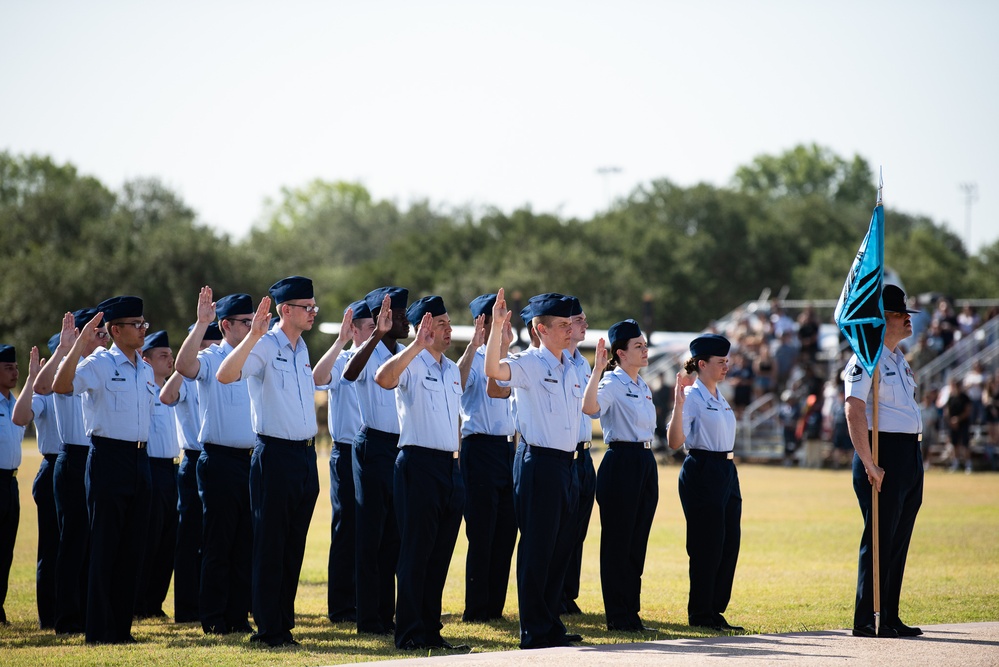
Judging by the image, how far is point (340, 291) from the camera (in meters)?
64.8

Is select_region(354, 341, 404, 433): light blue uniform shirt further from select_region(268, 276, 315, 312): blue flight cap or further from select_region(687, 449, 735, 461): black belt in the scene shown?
select_region(687, 449, 735, 461): black belt

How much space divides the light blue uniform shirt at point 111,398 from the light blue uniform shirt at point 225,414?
1.68 feet

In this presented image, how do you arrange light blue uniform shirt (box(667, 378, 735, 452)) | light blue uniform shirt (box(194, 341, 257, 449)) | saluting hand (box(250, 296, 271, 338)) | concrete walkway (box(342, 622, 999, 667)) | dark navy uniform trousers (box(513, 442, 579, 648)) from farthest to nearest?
light blue uniform shirt (box(667, 378, 735, 452)) → light blue uniform shirt (box(194, 341, 257, 449)) → dark navy uniform trousers (box(513, 442, 579, 648)) → saluting hand (box(250, 296, 271, 338)) → concrete walkway (box(342, 622, 999, 667))

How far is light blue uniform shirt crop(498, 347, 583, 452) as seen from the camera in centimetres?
779

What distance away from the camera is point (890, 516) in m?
8.02

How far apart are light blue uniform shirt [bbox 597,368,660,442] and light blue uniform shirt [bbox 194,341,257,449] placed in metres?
2.59

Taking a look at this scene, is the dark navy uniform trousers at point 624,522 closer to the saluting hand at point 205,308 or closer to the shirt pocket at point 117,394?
the saluting hand at point 205,308

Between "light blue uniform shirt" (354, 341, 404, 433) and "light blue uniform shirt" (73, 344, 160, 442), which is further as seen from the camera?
"light blue uniform shirt" (354, 341, 404, 433)

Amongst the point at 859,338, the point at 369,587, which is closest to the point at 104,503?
the point at 369,587

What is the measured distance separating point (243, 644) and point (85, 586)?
6.77 feet

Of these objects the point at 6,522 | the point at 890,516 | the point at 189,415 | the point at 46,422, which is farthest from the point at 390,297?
the point at 6,522

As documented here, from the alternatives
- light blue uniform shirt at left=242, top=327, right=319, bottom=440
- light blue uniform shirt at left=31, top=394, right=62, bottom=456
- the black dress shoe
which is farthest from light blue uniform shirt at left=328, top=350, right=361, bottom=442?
the black dress shoe

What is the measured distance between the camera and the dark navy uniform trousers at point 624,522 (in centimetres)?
878

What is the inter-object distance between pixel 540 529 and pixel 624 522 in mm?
1296
